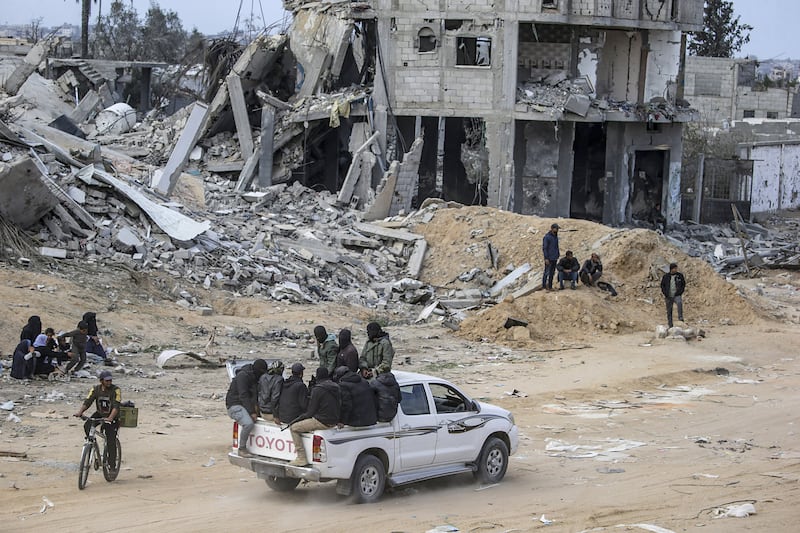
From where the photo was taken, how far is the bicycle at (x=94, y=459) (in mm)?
11672

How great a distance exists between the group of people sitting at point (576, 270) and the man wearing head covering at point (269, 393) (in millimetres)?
13154

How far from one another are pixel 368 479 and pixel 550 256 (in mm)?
13220

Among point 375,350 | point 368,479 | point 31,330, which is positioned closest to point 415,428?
point 368,479

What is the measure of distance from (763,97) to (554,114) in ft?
122

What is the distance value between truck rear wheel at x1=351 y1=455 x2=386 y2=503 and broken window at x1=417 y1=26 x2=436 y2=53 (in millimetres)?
27393

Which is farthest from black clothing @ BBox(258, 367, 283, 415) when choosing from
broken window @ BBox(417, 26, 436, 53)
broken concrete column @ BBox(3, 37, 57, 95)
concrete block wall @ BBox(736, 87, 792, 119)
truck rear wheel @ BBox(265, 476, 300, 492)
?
concrete block wall @ BBox(736, 87, 792, 119)

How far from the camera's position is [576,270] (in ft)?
79.3

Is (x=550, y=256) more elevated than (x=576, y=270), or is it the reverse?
(x=550, y=256)

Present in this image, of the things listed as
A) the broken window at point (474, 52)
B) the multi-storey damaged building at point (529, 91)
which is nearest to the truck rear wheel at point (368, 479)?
the multi-storey damaged building at point (529, 91)

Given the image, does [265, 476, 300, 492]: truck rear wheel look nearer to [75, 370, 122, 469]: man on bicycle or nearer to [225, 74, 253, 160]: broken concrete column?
[75, 370, 122, 469]: man on bicycle

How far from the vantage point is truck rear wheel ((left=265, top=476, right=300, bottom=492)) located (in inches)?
465

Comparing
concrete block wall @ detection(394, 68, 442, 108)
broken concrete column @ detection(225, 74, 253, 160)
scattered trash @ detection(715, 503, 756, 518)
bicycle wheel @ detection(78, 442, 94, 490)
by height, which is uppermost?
concrete block wall @ detection(394, 68, 442, 108)

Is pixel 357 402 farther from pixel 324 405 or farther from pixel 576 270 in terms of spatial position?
pixel 576 270

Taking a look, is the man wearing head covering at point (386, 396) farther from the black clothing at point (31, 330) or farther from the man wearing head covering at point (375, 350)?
the black clothing at point (31, 330)
